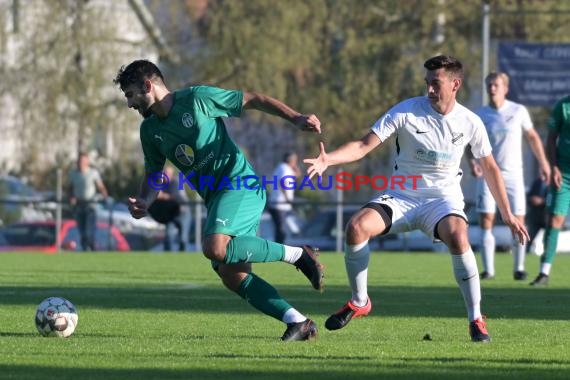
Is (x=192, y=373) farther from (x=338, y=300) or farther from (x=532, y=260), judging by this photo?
(x=532, y=260)

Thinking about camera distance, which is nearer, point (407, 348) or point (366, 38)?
point (407, 348)

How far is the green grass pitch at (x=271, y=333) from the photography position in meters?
7.64

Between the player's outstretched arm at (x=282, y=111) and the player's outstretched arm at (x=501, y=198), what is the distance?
149 centimetres

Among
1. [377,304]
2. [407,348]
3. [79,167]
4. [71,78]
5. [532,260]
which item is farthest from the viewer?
[71,78]

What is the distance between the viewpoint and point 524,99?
32.8m

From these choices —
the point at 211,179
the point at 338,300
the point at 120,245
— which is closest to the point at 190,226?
the point at 120,245

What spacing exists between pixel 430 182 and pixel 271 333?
148cm

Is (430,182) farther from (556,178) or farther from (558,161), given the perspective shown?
(558,161)

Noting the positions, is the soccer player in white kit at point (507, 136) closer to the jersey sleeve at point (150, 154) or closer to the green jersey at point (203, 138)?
the jersey sleeve at point (150, 154)

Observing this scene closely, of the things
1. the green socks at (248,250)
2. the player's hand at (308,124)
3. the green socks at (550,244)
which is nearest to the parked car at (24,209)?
the green socks at (550,244)

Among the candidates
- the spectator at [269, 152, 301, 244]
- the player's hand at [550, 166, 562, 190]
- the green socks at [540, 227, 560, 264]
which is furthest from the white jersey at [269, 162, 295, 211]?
the player's hand at [550, 166, 562, 190]

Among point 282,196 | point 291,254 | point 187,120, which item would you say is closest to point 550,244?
point 291,254

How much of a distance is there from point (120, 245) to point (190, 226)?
160 cm

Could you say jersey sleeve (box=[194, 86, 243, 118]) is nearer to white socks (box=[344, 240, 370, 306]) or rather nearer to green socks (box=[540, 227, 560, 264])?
white socks (box=[344, 240, 370, 306])
